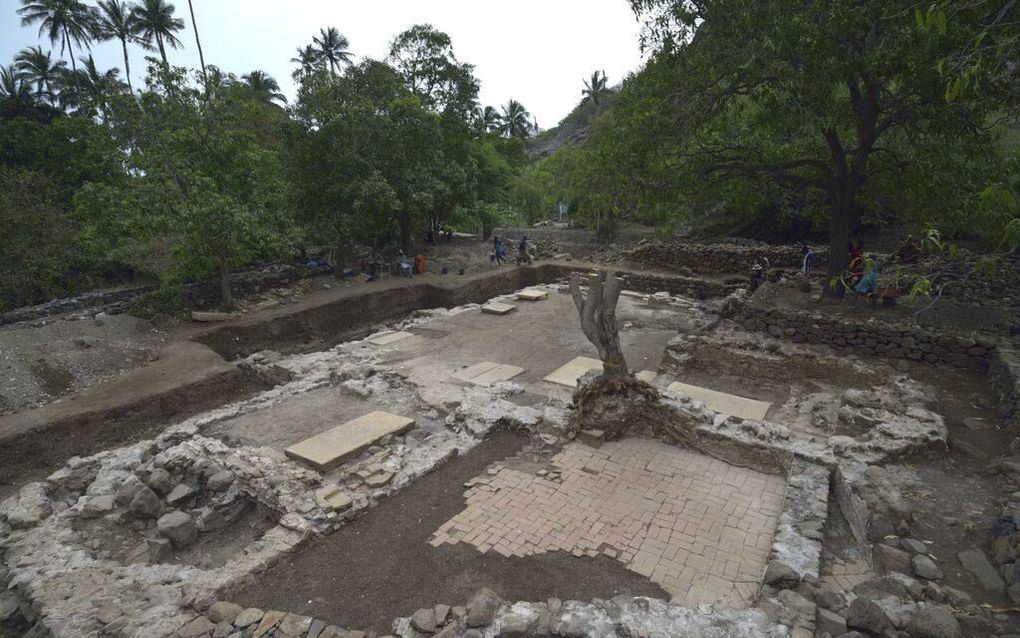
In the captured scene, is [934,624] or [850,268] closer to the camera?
[934,624]

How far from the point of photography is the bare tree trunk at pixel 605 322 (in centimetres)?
689

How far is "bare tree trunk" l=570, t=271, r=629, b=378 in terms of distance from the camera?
271 inches

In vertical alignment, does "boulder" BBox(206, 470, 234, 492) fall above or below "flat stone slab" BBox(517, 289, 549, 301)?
below

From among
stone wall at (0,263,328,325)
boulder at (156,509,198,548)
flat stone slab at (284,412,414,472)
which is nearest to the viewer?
boulder at (156,509,198,548)

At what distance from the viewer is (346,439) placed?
656 cm

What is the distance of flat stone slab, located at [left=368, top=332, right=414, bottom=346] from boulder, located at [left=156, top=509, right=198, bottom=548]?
236 inches

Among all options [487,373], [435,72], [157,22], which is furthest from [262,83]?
[487,373]

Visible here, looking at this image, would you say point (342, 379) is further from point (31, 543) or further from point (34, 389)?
point (34, 389)

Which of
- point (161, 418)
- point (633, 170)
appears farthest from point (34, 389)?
point (633, 170)

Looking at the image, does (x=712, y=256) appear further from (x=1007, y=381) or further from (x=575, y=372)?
(x=575, y=372)

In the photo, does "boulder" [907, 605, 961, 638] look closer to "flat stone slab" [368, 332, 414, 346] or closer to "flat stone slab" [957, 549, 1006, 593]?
"flat stone slab" [957, 549, 1006, 593]

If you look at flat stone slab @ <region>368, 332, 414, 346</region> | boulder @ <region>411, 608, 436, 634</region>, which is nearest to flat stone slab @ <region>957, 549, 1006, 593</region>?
boulder @ <region>411, 608, 436, 634</region>

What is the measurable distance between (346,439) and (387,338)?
521 centimetres

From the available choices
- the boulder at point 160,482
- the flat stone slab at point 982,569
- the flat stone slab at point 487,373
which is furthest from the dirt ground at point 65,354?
the flat stone slab at point 982,569
